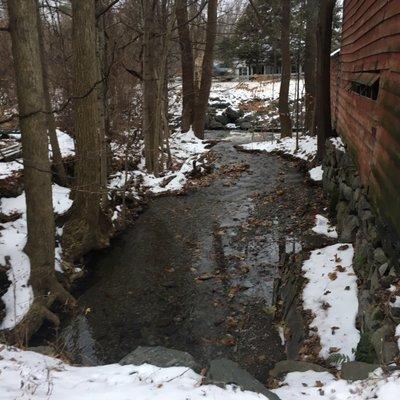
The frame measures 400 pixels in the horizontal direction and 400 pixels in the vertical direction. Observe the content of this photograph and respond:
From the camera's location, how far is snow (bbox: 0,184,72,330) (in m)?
6.75

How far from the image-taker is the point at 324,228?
351 inches

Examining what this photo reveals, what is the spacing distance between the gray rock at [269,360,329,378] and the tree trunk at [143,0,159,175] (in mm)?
10697

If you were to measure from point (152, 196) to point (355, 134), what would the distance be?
6.58 metres

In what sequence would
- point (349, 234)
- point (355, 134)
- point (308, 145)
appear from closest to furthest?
point (349, 234) < point (355, 134) < point (308, 145)

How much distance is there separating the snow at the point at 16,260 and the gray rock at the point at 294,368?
3427mm

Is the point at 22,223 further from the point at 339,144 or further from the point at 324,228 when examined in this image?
the point at 339,144

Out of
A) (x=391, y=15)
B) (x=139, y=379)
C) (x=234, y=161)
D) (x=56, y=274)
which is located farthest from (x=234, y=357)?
(x=234, y=161)

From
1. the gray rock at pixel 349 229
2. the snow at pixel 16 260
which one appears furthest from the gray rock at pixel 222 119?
the gray rock at pixel 349 229

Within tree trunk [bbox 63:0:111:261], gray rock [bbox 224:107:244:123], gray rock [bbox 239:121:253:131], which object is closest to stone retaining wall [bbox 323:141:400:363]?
tree trunk [bbox 63:0:111:261]

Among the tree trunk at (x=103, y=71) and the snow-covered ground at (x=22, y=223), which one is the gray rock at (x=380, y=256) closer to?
the snow-covered ground at (x=22, y=223)

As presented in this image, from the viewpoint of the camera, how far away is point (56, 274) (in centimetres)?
799

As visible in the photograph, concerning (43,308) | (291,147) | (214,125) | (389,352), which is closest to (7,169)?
(43,308)

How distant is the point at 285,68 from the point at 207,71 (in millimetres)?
3608

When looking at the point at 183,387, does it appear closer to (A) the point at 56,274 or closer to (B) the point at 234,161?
(A) the point at 56,274
